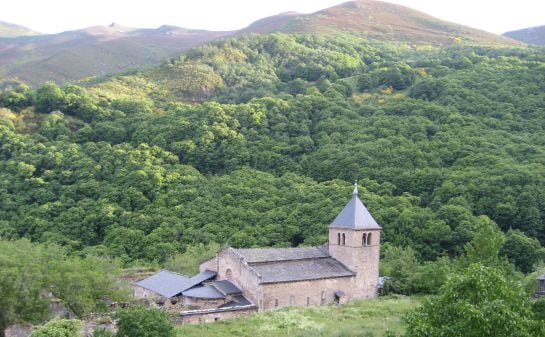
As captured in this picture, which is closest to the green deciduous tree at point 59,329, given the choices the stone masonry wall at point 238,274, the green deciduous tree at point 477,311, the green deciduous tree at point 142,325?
the green deciduous tree at point 142,325

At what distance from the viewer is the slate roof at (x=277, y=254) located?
3838cm

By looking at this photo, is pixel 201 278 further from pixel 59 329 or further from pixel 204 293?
pixel 59 329

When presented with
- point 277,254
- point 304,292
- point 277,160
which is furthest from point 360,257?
point 277,160

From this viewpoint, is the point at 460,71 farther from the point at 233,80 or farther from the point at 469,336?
the point at 469,336

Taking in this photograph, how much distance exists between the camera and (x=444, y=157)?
218ft

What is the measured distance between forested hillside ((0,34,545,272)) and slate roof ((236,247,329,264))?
9.95m

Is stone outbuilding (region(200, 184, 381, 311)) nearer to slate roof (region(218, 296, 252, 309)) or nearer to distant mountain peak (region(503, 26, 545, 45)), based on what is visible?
slate roof (region(218, 296, 252, 309))

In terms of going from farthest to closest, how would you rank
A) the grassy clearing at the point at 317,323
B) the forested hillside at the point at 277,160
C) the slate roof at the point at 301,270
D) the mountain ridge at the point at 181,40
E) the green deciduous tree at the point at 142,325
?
the mountain ridge at the point at 181,40 < the forested hillside at the point at 277,160 < the slate roof at the point at 301,270 < the grassy clearing at the point at 317,323 < the green deciduous tree at the point at 142,325

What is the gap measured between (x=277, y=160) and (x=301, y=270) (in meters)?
31.6

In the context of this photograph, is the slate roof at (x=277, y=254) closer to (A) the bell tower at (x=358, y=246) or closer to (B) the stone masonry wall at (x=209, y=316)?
(A) the bell tower at (x=358, y=246)

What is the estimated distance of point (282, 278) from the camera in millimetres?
37000

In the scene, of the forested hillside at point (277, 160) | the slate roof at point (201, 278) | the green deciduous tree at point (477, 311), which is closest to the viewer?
the green deciduous tree at point (477, 311)

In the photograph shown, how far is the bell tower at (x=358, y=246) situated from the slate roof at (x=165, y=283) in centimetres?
945

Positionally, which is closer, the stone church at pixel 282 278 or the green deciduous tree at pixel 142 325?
the green deciduous tree at pixel 142 325
